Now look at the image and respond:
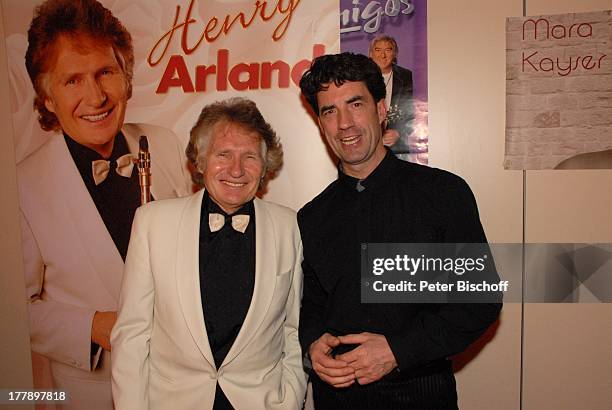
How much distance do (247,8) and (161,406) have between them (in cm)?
176

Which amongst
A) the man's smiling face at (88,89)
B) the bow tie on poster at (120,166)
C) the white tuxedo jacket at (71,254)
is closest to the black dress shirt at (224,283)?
the white tuxedo jacket at (71,254)

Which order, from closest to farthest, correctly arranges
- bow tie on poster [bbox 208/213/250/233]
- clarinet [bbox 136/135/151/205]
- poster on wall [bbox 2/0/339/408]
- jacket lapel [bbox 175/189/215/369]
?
jacket lapel [bbox 175/189/215/369], bow tie on poster [bbox 208/213/250/233], poster on wall [bbox 2/0/339/408], clarinet [bbox 136/135/151/205]

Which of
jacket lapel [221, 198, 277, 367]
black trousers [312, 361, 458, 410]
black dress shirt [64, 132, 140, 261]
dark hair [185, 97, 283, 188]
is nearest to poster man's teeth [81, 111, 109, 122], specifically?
black dress shirt [64, 132, 140, 261]

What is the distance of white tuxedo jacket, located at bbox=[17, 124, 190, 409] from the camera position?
2.31 metres

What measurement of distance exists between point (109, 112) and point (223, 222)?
1.13 metres

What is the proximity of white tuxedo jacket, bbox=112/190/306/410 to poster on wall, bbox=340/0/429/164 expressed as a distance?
89 cm

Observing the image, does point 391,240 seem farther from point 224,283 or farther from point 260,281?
point 224,283

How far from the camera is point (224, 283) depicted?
1.53m

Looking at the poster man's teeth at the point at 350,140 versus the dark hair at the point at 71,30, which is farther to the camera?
the dark hair at the point at 71,30

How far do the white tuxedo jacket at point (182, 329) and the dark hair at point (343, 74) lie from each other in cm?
54

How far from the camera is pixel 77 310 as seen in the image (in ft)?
7.88

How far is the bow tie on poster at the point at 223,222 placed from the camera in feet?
5.20

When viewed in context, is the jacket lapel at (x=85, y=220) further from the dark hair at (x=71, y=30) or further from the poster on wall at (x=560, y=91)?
the poster on wall at (x=560, y=91)

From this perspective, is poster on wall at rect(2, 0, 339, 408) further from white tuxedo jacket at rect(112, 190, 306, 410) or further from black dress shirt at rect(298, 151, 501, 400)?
white tuxedo jacket at rect(112, 190, 306, 410)
